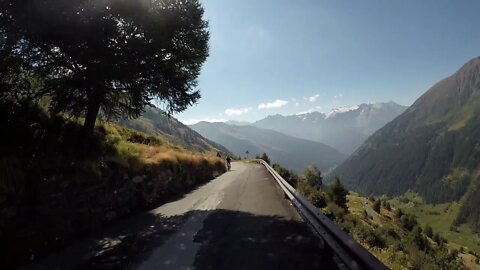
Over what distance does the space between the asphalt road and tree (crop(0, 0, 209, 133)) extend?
17.3ft

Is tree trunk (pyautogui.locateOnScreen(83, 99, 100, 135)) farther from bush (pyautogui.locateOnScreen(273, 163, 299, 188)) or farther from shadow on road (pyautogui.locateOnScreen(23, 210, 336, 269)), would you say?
bush (pyautogui.locateOnScreen(273, 163, 299, 188))

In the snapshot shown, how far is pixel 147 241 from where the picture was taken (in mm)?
9398

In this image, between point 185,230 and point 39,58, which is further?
point 39,58

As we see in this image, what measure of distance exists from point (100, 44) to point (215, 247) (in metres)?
8.59

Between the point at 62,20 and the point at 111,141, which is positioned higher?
the point at 62,20

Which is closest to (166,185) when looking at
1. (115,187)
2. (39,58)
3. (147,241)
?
(115,187)

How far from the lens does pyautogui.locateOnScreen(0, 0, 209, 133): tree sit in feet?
41.1

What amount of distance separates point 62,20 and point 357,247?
1135 centimetres

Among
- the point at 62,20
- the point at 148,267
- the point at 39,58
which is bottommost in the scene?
the point at 148,267

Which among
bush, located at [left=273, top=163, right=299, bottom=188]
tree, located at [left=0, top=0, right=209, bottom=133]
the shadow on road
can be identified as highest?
tree, located at [left=0, top=0, right=209, bottom=133]

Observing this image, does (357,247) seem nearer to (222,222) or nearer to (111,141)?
(222,222)

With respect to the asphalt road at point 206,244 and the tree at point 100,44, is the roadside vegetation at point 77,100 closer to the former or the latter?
the tree at point 100,44

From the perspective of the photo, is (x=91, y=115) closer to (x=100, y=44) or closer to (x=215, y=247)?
(x=100, y=44)

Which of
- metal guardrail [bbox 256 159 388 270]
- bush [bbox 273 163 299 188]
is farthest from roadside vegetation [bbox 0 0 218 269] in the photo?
bush [bbox 273 163 299 188]
